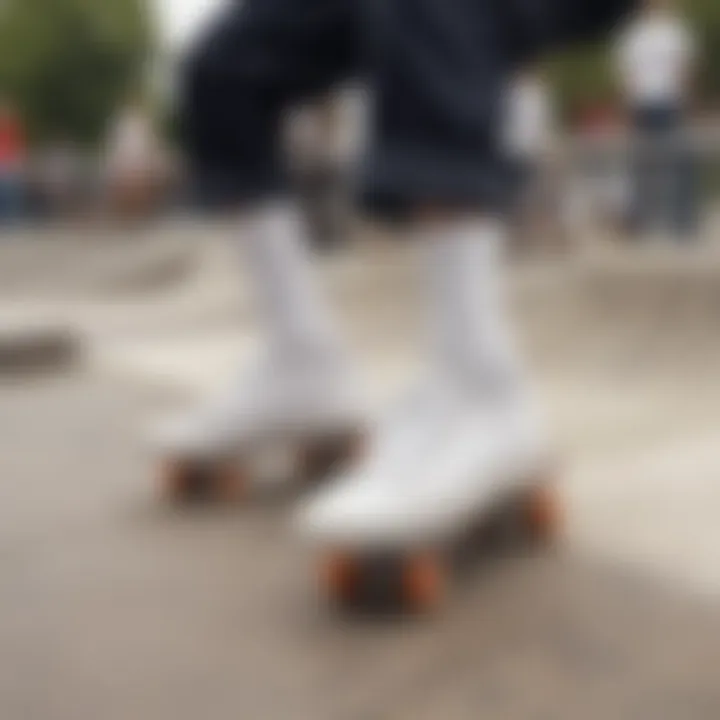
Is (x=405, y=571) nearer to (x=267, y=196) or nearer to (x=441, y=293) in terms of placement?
(x=441, y=293)

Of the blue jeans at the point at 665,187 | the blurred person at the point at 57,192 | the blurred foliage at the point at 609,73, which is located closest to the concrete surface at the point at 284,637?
the blue jeans at the point at 665,187

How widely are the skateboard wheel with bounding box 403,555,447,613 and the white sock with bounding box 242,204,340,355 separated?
0.47 meters

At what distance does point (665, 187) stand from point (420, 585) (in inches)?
154

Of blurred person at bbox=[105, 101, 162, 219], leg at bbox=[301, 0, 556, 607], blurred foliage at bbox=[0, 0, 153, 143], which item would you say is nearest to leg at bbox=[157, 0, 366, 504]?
leg at bbox=[301, 0, 556, 607]

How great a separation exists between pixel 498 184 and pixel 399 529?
0.36 metres

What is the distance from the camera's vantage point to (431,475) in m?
1.38

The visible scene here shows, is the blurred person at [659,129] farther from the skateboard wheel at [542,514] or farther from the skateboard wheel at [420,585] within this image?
the skateboard wheel at [420,585]

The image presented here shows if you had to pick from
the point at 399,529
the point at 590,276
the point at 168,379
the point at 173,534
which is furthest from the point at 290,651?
the point at 590,276

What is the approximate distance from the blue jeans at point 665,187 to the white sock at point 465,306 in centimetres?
364

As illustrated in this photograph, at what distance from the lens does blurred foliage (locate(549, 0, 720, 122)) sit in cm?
2584

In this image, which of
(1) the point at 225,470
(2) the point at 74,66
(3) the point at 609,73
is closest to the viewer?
(1) the point at 225,470

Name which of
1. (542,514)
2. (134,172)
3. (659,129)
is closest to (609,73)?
(134,172)

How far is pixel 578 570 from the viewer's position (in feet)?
4.88

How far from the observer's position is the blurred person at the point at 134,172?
359 inches
